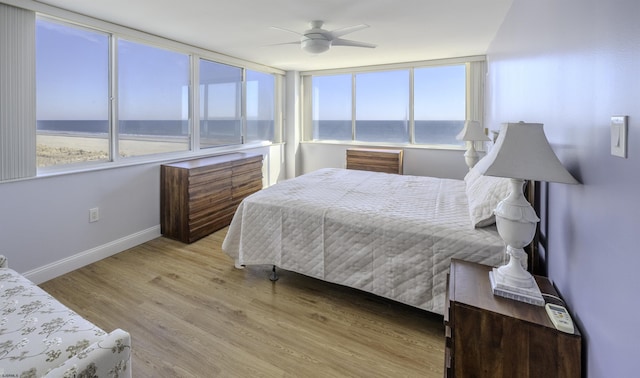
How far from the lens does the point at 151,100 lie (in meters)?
3.76

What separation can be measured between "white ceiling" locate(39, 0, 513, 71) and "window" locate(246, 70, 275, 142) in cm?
114

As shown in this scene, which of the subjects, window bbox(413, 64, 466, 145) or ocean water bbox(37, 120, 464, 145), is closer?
ocean water bbox(37, 120, 464, 145)

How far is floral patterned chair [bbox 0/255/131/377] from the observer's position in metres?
1.03

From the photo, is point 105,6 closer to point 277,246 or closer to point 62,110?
point 62,110

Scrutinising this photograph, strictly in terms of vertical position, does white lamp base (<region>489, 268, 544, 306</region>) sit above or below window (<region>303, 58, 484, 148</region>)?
below

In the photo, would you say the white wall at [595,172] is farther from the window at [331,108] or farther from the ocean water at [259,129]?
the window at [331,108]

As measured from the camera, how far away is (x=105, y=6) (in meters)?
2.71

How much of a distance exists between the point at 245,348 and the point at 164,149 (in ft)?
9.66

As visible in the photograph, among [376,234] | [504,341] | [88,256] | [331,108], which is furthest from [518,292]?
[331,108]

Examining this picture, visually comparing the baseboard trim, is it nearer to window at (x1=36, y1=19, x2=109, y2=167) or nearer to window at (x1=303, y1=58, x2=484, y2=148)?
window at (x1=36, y1=19, x2=109, y2=167)

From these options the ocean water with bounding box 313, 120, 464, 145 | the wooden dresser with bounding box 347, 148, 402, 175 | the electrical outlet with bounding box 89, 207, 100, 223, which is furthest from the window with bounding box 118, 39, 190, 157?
the ocean water with bounding box 313, 120, 464, 145

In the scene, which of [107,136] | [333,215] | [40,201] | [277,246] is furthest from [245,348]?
[107,136]

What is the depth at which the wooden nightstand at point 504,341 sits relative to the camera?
112cm

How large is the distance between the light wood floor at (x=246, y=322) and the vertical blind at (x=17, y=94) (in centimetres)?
103
